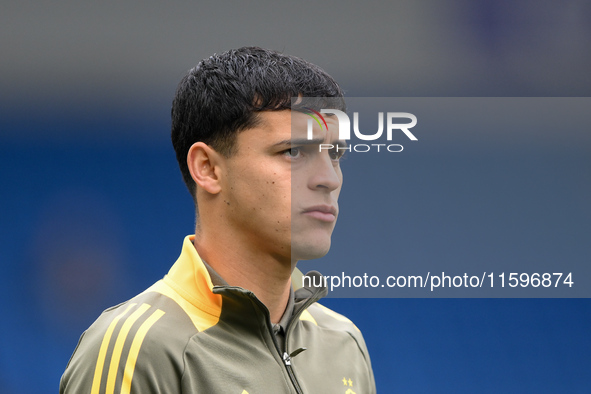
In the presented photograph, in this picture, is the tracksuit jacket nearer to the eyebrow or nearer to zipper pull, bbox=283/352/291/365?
zipper pull, bbox=283/352/291/365

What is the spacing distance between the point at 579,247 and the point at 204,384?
1.65 meters

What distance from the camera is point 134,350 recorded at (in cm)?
143

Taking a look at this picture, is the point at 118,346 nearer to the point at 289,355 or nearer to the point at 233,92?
the point at 289,355

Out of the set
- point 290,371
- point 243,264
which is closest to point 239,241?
point 243,264

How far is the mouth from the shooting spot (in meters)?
1.60

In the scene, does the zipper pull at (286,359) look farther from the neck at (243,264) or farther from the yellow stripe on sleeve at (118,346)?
the yellow stripe on sleeve at (118,346)

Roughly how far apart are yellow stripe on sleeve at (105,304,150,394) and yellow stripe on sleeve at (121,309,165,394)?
0.02m

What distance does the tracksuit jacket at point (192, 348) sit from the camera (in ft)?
4.66

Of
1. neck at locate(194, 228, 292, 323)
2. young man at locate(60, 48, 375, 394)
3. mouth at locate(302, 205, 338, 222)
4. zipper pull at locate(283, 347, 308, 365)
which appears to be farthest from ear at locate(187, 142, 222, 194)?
zipper pull at locate(283, 347, 308, 365)

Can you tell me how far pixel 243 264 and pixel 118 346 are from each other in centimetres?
35

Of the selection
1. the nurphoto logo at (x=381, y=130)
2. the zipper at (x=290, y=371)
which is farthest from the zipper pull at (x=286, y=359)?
the nurphoto logo at (x=381, y=130)

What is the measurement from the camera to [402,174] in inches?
97.3

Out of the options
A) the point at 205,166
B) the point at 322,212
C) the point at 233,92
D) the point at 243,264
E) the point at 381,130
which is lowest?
the point at 243,264

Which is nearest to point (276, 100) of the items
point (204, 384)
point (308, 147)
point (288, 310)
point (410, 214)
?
point (308, 147)
